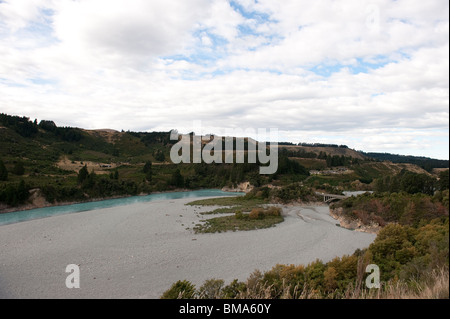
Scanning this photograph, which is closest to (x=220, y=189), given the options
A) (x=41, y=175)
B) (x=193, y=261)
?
(x=41, y=175)

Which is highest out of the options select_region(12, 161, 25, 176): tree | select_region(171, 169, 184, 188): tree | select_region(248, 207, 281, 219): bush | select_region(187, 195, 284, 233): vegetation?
select_region(12, 161, 25, 176): tree

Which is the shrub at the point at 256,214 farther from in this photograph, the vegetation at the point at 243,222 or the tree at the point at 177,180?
the tree at the point at 177,180

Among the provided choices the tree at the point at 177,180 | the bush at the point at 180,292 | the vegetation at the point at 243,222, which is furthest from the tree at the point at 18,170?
the bush at the point at 180,292

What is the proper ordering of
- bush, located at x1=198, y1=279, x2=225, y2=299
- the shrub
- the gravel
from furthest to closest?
the shrub
the gravel
bush, located at x1=198, y1=279, x2=225, y2=299

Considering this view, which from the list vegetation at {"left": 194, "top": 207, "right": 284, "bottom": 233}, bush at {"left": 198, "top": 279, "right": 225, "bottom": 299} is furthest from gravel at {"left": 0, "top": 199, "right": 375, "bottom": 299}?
bush at {"left": 198, "top": 279, "right": 225, "bottom": 299}

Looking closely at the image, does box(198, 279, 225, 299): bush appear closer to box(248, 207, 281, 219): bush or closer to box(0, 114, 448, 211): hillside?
box(248, 207, 281, 219): bush

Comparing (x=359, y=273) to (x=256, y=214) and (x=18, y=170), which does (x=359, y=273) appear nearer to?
(x=256, y=214)

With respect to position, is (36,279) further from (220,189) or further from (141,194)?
(220,189)

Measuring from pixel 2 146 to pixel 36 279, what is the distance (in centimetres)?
8540

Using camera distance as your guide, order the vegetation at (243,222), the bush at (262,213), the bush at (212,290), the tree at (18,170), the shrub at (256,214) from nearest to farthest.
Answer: the bush at (212,290), the vegetation at (243,222), the shrub at (256,214), the bush at (262,213), the tree at (18,170)

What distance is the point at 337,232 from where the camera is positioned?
3272 centimetres

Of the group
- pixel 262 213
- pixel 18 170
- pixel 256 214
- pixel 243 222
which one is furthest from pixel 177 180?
pixel 243 222

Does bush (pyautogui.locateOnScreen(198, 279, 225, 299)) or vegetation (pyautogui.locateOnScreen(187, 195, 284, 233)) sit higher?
bush (pyautogui.locateOnScreen(198, 279, 225, 299))
